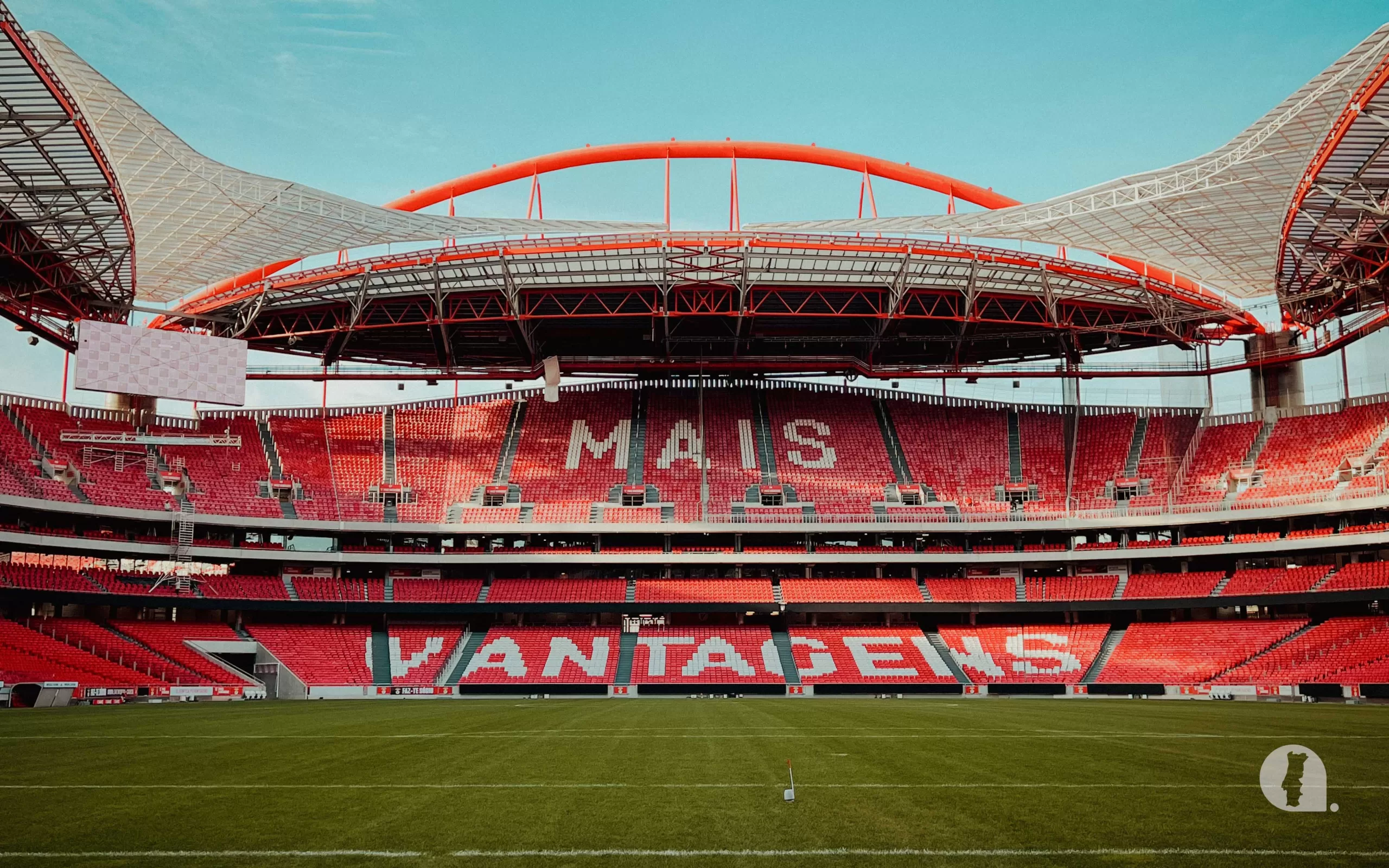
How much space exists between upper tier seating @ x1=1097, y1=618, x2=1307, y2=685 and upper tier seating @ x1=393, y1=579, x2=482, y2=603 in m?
32.8

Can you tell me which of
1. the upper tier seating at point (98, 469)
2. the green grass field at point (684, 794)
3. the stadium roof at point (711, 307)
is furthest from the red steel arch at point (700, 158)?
the green grass field at point (684, 794)

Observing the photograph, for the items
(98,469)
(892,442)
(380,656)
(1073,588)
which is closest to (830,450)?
(892,442)

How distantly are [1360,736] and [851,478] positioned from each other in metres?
41.0

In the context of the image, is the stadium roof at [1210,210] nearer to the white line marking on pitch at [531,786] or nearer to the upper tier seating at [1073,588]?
the upper tier seating at [1073,588]

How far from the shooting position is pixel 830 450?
63.4m

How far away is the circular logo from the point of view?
11844 millimetres

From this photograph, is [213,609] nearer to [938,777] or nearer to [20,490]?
[20,490]

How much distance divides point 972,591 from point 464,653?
90.4ft

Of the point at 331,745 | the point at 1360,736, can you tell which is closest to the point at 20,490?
the point at 331,745

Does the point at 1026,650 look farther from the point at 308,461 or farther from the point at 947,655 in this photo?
the point at 308,461

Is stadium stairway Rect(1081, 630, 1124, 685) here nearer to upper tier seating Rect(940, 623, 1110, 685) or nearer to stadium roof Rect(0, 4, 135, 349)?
upper tier seating Rect(940, 623, 1110, 685)

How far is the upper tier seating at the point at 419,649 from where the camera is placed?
51.4 metres

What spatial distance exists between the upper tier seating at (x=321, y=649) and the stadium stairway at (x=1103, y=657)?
114 ft

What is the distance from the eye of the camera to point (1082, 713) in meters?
30.7
